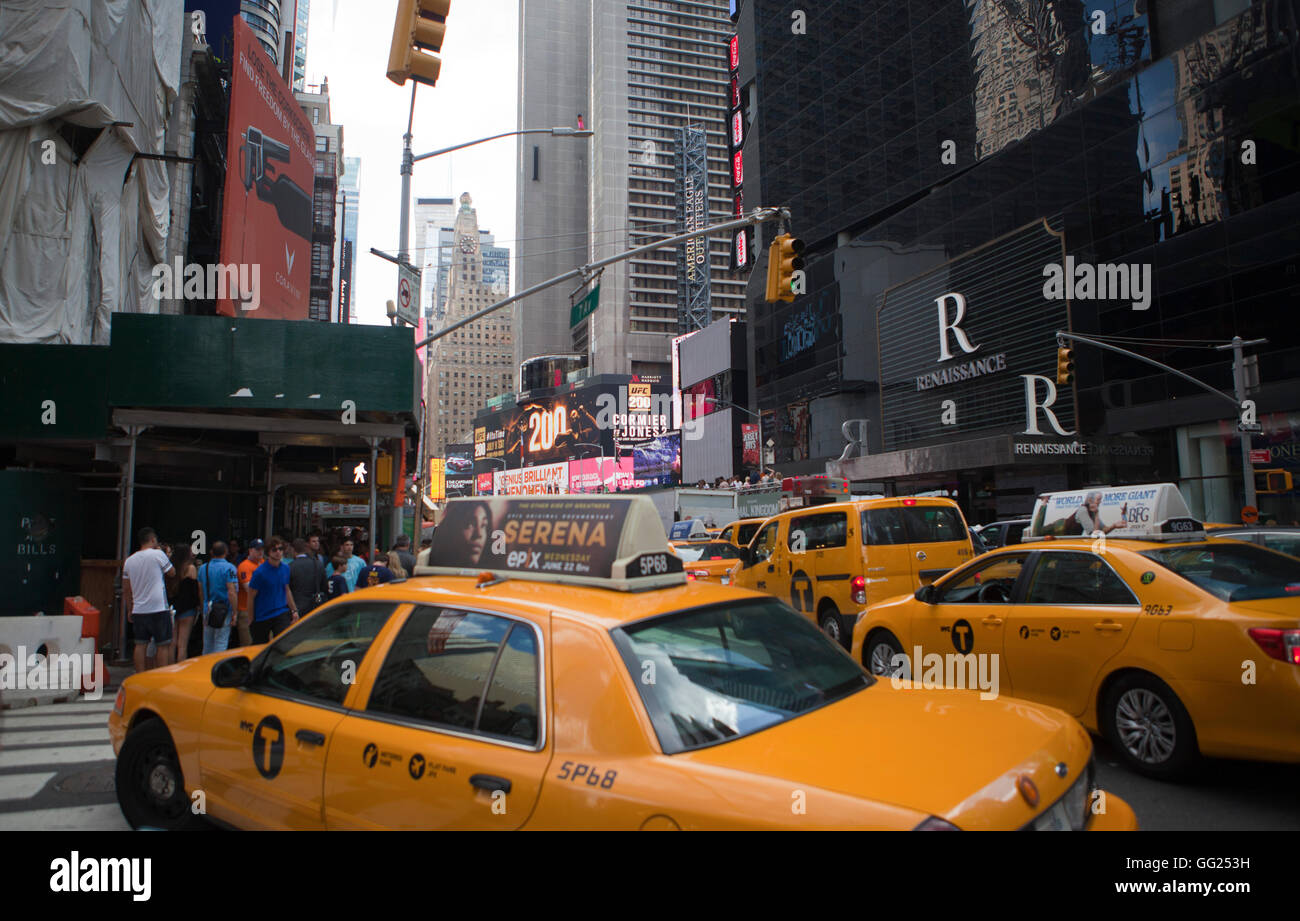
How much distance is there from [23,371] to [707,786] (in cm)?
1296

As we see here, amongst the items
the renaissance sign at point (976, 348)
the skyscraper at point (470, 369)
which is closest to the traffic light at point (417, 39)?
the renaissance sign at point (976, 348)

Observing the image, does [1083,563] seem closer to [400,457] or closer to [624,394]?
[400,457]

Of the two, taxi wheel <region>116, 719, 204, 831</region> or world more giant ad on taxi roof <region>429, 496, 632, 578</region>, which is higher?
world more giant ad on taxi roof <region>429, 496, 632, 578</region>

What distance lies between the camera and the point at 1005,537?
17.5 m

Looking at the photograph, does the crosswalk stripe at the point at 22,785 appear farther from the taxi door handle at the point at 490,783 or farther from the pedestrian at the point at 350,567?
the pedestrian at the point at 350,567

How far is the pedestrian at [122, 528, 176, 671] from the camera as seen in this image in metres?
9.18

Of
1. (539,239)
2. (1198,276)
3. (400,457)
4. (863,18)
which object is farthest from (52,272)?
(539,239)

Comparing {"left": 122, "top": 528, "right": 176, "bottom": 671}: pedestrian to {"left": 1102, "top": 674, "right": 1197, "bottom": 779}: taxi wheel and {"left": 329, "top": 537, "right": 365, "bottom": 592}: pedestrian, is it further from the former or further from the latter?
{"left": 1102, "top": 674, "right": 1197, "bottom": 779}: taxi wheel

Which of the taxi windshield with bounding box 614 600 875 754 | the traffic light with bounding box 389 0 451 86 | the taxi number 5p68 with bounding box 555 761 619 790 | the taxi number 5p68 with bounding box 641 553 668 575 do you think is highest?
the traffic light with bounding box 389 0 451 86

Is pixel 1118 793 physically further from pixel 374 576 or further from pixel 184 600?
pixel 184 600

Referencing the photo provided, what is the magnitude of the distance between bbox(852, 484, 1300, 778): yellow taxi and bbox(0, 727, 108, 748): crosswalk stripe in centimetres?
718

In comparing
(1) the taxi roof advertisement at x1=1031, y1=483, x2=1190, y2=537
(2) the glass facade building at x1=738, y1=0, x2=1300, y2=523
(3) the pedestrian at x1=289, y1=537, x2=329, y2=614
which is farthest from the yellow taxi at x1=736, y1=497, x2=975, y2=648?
(2) the glass facade building at x1=738, y1=0, x2=1300, y2=523

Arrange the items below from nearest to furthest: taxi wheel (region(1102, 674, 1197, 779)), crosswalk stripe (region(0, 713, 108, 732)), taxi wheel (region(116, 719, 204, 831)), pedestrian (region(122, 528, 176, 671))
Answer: taxi wheel (region(116, 719, 204, 831)) → taxi wheel (region(1102, 674, 1197, 779)) → crosswalk stripe (region(0, 713, 108, 732)) → pedestrian (region(122, 528, 176, 671))

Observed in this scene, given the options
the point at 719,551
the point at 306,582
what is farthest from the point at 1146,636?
the point at 719,551
